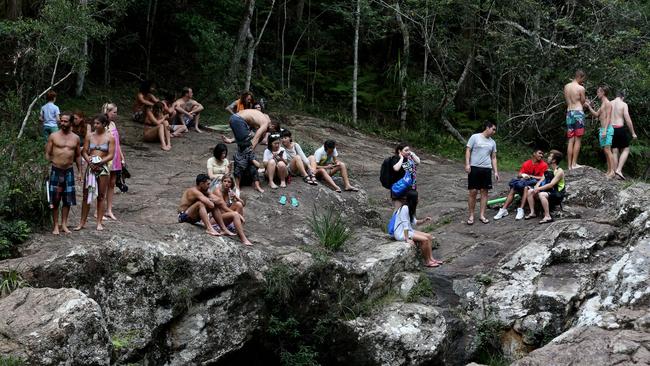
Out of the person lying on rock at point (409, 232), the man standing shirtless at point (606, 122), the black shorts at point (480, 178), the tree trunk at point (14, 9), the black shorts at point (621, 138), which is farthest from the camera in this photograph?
the tree trunk at point (14, 9)

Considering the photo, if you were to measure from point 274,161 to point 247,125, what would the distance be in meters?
0.86

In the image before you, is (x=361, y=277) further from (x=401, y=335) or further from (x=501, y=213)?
(x=501, y=213)

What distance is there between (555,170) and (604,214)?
3.79ft

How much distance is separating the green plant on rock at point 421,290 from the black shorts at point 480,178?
2.22 m

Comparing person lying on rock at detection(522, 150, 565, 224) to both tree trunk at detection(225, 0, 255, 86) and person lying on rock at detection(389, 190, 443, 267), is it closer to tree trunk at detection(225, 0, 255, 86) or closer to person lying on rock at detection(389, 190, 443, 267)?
person lying on rock at detection(389, 190, 443, 267)

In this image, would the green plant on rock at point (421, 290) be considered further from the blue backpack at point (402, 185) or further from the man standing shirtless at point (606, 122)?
the man standing shirtless at point (606, 122)

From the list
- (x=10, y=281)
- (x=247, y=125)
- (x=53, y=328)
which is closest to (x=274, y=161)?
(x=247, y=125)

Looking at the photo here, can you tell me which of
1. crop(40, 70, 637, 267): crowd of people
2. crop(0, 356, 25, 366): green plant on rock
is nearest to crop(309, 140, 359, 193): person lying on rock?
crop(40, 70, 637, 267): crowd of people

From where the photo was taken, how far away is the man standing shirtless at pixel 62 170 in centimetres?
984

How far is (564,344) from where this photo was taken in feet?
28.1

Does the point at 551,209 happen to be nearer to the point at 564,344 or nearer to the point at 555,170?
the point at 555,170

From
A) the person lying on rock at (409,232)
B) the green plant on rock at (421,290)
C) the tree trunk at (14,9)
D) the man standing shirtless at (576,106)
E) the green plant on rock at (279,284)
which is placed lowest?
the green plant on rock at (421,290)

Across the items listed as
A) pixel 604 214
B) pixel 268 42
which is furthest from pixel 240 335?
pixel 268 42

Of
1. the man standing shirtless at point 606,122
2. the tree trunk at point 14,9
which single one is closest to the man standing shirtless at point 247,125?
the man standing shirtless at point 606,122
